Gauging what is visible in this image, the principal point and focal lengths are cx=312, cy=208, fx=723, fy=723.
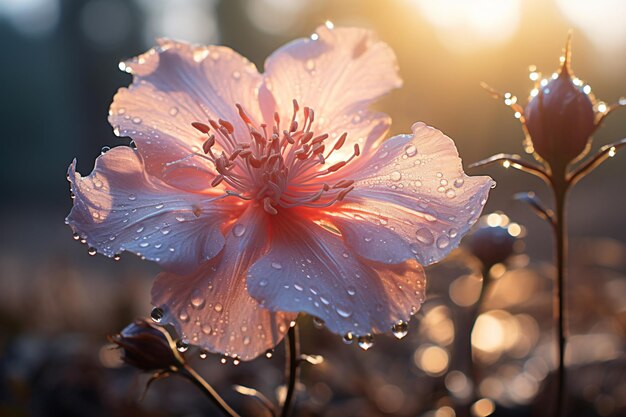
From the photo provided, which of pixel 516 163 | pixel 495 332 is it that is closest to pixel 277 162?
pixel 516 163

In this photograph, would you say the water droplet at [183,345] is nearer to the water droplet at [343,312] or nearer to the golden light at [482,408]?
the water droplet at [343,312]

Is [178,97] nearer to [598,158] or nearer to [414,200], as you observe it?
[414,200]

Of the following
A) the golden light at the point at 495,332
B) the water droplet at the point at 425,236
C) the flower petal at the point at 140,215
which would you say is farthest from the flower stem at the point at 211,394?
the golden light at the point at 495,332

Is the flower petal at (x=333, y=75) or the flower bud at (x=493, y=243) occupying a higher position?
the flower petal at (x=333, y=75)

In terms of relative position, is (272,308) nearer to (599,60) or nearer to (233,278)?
(233,278)

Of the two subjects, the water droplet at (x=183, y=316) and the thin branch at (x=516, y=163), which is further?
the thin branch at (x=516, y=163)

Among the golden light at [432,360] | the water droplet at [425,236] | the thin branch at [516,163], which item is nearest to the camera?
the water droplet at [425,236]

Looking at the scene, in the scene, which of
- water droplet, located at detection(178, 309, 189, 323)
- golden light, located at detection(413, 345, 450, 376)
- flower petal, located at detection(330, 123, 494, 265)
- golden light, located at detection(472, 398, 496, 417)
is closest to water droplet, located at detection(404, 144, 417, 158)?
flower petal, located at detection(330, 123, 494, 265)
